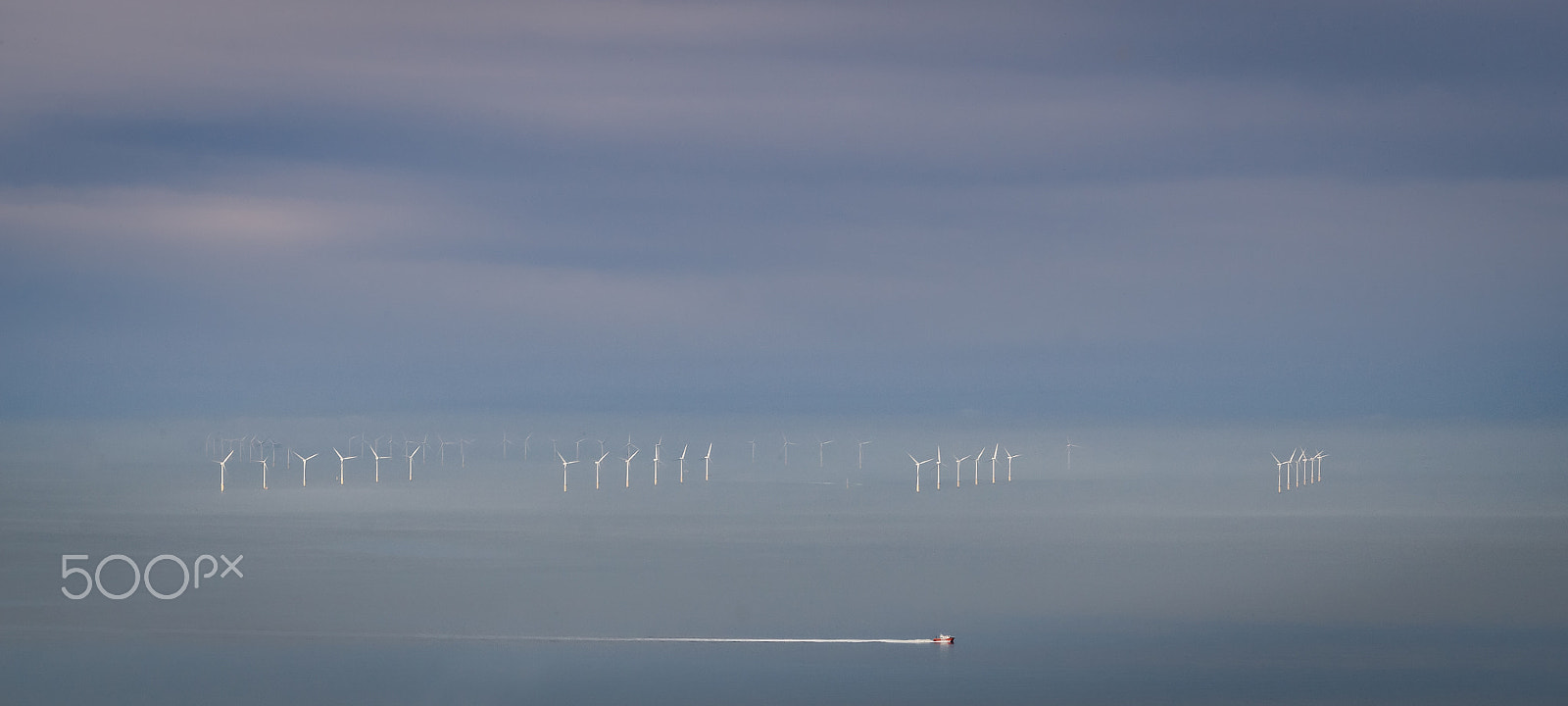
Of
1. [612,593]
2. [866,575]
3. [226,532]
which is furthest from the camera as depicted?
[226,532]

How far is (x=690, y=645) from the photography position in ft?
268

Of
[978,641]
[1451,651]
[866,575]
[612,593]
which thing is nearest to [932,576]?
[866,575]

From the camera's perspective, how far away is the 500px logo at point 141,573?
104812 mm

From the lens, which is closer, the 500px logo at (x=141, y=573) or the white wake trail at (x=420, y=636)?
the white wake trail at (x=420, y=636)

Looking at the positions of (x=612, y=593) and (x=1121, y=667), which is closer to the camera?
(x=1121, y=667)

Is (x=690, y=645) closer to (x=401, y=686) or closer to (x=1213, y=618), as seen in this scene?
(x=401, y=686)

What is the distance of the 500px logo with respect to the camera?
105 m

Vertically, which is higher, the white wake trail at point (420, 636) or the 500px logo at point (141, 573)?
the 500px logo at point (141, 573)

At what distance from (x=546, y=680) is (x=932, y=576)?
49943 millimetres

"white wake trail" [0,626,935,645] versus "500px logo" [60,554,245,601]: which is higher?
"500px logo" [60,554,245,601]

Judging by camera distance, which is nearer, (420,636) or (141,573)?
(420,636)

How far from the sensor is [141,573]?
380 ft

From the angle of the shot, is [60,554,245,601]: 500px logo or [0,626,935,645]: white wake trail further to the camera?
[60,554,245,601]: 500px logo

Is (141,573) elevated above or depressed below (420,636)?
above
